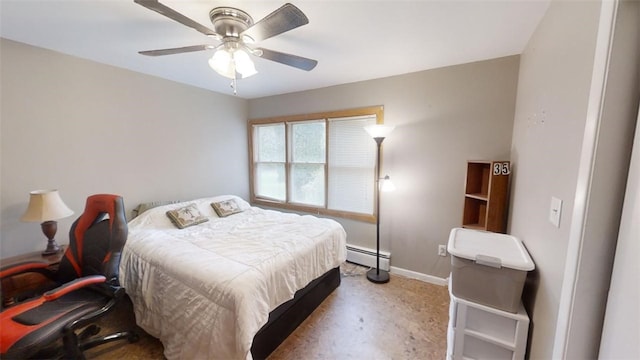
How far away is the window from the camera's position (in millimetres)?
3094

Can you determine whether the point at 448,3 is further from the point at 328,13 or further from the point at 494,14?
the point at 328,13

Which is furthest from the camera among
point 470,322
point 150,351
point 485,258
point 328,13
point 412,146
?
point 412,146

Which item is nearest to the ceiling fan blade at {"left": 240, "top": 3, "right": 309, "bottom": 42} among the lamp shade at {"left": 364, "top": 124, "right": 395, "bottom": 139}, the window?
the lamp shade at {"left": 364, "top": 124, "right": 395, "bottom": 139}

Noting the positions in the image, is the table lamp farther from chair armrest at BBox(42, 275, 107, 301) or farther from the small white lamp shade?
the small white lamp shade

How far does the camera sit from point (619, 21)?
0.76 metres

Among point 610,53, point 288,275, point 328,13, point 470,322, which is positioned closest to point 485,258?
point 470,322

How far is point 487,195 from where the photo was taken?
2189mm

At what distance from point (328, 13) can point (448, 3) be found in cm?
74

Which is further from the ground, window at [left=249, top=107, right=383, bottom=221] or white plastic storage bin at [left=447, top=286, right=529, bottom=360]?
window at [left=249, top=107, right=383, bottom=221]

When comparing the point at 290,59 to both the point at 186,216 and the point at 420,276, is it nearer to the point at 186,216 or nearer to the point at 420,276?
the point at 186,216

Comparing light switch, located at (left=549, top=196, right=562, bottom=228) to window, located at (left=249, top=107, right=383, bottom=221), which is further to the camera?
window, located at (left=249, top=107, right=383, bottom=221)

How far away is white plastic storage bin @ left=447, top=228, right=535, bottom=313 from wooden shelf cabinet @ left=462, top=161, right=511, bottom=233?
59 centimetres

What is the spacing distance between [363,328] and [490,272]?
1188 millimetres

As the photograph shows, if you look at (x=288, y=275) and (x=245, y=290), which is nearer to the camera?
(x=245, y=290)
